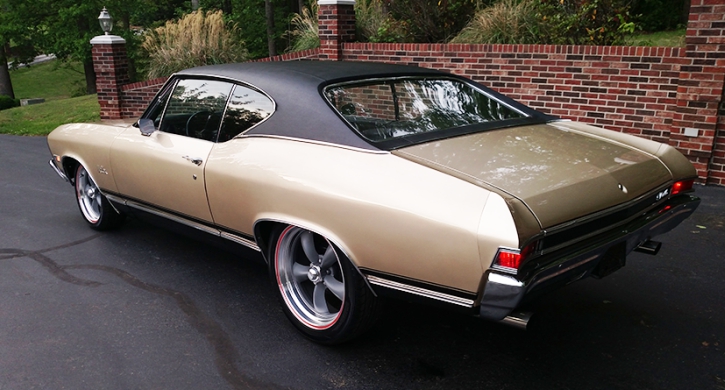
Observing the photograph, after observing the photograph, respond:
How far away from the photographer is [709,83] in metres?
6.60

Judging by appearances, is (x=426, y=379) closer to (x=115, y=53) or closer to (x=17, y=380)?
(x=17, y=380)

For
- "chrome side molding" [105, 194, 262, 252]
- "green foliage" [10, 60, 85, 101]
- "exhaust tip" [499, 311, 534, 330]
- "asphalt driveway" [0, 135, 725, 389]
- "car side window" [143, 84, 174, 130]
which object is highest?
"car side window" [143, 84, 174, 130]

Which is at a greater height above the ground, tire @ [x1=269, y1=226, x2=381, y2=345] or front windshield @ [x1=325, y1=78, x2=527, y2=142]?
front windshield @ [x1=325, y1=78, x2=527, y2=142]

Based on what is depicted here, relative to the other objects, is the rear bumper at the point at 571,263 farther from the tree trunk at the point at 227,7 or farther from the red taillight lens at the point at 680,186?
the tree trunk at the point at 227,7

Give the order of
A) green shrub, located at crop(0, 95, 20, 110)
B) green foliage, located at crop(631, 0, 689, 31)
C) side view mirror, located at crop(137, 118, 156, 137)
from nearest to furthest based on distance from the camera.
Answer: side view mirror, located at crop(137, 118, 156, 137), green foliage, located at crop(631, 0, 689, 31), green shrub, located at crop(0, 95, 20, 110)

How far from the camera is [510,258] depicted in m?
2.52

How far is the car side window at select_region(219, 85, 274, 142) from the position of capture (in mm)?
3750

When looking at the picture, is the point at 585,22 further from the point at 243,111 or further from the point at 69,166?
the point at 69,166

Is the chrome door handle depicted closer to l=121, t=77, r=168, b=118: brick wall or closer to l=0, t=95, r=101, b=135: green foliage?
l=121, t=77, r=168, b=118: brick wall

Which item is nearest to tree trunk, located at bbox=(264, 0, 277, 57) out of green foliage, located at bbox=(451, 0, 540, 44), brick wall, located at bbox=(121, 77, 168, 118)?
brick wall, located at bbox=(121, 77, 168, 118)

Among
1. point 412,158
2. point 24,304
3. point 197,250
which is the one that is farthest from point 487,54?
point 24,304

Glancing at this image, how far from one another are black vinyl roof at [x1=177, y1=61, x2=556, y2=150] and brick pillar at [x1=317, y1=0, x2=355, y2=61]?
5993 mm

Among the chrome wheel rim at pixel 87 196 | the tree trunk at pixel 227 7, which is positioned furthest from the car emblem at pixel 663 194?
the tree trunk at pixel 227 7

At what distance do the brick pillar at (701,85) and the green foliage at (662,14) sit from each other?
10231 millimetres
